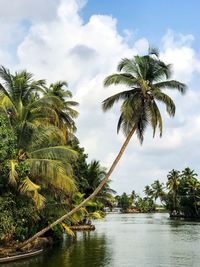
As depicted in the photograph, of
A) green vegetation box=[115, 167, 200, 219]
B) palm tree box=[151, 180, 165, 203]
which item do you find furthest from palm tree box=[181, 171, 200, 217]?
palm tree box=[151, 180, 165, 203]

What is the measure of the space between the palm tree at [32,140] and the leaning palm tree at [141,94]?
207 cm

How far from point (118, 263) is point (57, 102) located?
11.1 metres

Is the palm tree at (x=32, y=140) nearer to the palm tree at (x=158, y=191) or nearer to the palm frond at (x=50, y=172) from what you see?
the palm frond at (x=50, y=172)

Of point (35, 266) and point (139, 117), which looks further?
point (139, 117)

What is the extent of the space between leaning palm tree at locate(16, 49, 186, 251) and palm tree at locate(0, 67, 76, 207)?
81.4 inches

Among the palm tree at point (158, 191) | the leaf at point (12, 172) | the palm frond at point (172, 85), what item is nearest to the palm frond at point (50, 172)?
the leaf at point (12, 172)

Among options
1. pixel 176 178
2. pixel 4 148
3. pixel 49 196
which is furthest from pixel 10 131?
pixel 176 178

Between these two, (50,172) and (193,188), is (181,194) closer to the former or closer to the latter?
(193,188)

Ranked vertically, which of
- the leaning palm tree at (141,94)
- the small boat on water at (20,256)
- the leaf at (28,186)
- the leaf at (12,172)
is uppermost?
the leaning palm tree at (141,94)

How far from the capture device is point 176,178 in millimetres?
85500

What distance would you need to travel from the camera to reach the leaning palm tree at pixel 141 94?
1972 cm

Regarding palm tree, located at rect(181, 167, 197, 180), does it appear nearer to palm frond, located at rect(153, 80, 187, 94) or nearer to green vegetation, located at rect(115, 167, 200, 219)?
green vegetation, located at rect(115, 167, 200, 219)

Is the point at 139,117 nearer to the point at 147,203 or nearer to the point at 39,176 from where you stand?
the point at 39,176

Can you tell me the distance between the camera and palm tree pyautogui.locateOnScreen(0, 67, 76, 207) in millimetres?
18963
